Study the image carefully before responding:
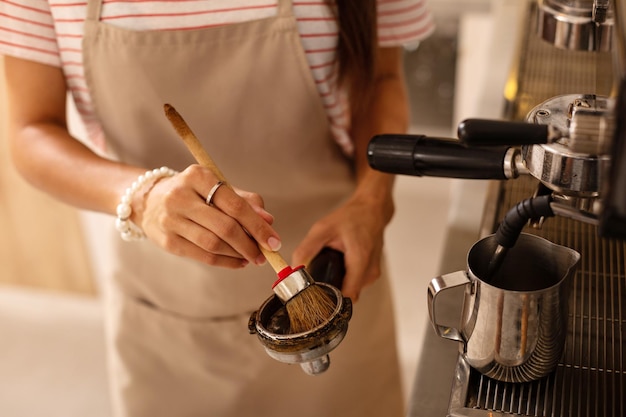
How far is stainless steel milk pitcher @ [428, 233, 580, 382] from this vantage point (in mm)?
619

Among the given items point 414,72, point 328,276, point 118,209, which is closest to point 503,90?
point 328,276

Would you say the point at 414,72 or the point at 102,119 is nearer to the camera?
the point at 102,119

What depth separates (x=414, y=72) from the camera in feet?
7.26

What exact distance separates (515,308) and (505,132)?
16 cm

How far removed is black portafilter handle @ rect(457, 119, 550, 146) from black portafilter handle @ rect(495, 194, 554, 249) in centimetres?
7

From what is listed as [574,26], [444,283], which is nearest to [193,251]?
[444,283]

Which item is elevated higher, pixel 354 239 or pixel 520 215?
pixel 520 215

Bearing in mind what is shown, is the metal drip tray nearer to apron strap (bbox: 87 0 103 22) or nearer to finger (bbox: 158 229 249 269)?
finger (bbox: 158 229 249 269)

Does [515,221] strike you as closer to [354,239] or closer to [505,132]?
[505,132]

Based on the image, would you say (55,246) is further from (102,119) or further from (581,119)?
(581,119)

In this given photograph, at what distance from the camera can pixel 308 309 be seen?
68 cm

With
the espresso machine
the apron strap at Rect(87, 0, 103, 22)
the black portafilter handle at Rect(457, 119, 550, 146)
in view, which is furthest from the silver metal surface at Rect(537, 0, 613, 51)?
the apron strap at Rect(87, 0, 103, 22)

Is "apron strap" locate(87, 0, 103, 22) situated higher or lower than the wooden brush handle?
higher

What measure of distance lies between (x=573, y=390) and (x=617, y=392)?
0.04m
